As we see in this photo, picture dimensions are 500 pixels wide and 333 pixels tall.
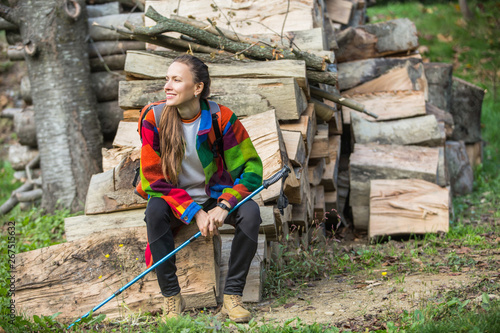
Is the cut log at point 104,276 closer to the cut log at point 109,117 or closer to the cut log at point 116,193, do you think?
the cut log at point 116,193

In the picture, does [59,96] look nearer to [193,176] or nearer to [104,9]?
[104,9]

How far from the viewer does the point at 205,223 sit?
3424 millimetres

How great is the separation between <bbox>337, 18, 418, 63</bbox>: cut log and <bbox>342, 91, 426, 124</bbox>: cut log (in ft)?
3.25

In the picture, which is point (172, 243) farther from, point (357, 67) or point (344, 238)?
point (357, 67)

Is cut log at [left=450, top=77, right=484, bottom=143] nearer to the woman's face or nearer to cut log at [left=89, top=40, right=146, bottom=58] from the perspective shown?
cut log at [left=89, top=40, right=146, bottom=58]

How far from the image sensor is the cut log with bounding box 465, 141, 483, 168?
322 inches

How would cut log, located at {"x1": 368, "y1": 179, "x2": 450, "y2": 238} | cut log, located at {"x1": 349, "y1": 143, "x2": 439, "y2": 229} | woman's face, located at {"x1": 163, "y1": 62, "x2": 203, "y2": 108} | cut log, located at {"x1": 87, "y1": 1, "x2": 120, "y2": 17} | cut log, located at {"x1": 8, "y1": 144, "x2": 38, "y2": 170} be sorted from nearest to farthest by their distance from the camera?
woman's face, located at {"x1": 163, "y1": 62, "x2": 203, "y2": 108} < cut log, located at {"x1": 368, "y1": 179, "x2": 450, "y2": 238} < cut log, located at {"x1": 349, "y1": 143, "x2": 439, "y2": 229} < cut log, located at {"x1": 87, "y1": 1, "x2": 120, "y2": 17} < cut log, located at {"x1": 8, "y1": 144, "x2": 38, "y2": 170}

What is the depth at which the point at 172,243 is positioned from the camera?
3590mm

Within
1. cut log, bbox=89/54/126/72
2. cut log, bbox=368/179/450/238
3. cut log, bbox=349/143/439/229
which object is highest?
cut log, bbox=89/54/126/72

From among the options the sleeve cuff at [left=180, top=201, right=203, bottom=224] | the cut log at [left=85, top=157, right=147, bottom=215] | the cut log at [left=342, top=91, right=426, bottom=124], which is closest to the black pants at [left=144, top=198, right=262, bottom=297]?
the sleeve cuff at [left=180, top=201, right=203, bottom=224]

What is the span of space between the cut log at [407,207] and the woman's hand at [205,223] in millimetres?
2777

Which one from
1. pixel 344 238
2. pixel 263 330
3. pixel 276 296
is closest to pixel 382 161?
pixel 344 238

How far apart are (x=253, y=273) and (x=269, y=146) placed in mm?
1075

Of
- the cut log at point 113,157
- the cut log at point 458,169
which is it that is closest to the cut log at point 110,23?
the cut log at point 113,157
